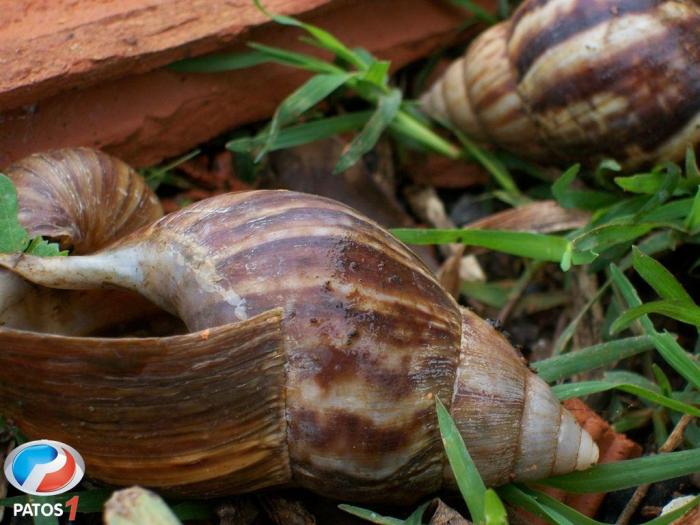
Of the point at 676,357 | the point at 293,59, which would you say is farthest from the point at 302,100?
the point at 676,357

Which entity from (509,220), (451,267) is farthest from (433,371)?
(509,220)

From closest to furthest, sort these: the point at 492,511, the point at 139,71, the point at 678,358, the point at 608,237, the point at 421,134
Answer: the point at 492,511, the point at 678,358, the point at 608,237, the point at 139,71, the point at 421,134

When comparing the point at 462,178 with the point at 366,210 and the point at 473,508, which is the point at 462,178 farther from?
the point at 473,508

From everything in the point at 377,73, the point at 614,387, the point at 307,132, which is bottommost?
the point at 614,387

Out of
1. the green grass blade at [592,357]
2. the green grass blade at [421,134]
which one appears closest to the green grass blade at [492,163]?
the green grass blade at [421,134]

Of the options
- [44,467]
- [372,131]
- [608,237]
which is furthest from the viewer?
[372,131]

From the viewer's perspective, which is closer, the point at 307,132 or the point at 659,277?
the point at 659,277

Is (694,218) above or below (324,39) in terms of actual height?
below

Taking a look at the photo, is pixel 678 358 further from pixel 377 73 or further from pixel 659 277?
pixel 377 73
